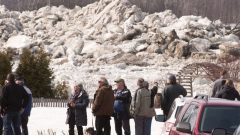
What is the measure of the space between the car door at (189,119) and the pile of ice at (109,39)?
47.6 m

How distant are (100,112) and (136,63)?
63723mm

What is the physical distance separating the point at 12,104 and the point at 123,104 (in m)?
2.51

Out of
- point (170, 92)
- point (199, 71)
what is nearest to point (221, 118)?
point (170, 92)

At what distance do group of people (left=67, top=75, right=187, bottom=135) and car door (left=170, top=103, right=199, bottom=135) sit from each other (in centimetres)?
417

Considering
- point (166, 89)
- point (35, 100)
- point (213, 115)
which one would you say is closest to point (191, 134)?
point (213, 115)

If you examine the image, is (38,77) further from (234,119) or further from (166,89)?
(234,119)

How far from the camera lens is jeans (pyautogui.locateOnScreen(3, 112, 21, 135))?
40.8ft

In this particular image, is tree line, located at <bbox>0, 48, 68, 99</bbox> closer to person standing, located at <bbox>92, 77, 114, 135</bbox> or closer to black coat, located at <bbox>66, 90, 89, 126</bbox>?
black coat, located at <bbox>66, 90, 89, 126</bbox>

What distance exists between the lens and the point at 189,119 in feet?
27.5

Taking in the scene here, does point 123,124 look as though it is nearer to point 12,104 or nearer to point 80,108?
point 80,108

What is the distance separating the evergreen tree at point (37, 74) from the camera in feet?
160

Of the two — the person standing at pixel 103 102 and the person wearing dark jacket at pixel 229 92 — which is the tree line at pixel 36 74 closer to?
the person standing at pixel 103 102

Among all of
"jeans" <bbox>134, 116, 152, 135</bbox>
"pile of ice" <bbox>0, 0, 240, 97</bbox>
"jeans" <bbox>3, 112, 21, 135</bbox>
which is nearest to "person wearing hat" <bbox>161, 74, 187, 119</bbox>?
"jeans" <bbox>134, 116, 152, 135</bbox>

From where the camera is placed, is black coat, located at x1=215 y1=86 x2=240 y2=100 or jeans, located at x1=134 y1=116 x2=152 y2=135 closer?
black coat, located at x1=215 y1=86 x2=240 y2=100
